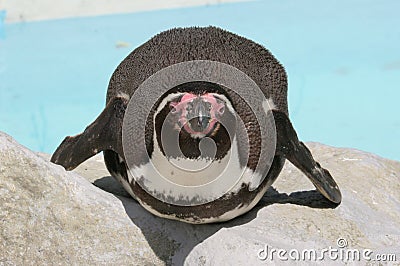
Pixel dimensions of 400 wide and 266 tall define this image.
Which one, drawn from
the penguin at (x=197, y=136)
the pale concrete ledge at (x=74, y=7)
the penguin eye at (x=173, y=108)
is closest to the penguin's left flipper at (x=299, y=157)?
the penguin at (x=197, y=136)

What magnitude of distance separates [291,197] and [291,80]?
3.27m

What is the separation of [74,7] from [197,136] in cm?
491

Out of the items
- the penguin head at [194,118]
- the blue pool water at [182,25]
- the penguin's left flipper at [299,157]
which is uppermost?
the penguin head at [194,118]

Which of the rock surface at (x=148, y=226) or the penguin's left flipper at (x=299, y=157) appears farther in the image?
the penguin's left flipper at (x=299, y=157)

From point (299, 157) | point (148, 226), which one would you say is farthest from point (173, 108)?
point (299, 157)

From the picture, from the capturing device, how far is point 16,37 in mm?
6020

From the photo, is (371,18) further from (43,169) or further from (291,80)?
(43,169)

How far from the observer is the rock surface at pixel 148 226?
1.67 m

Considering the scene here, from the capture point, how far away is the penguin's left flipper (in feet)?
6.58

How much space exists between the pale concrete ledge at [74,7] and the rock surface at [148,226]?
4.11m

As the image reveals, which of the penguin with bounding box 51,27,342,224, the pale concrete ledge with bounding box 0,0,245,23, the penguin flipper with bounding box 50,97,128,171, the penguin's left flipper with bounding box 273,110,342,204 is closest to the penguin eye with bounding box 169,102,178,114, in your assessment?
the penguin with bounding box 51,27,342,224

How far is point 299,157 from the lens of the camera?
207 cm

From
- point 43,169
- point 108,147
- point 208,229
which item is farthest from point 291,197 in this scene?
point 43,169

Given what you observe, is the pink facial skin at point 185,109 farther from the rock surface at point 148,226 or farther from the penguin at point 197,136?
the rock surface at point 148,226
